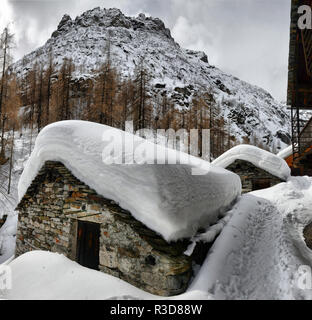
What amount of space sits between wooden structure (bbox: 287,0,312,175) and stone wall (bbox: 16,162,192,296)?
991 centimetres

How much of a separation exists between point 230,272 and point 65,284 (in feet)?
Answer: 8.23

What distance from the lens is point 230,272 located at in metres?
2.79

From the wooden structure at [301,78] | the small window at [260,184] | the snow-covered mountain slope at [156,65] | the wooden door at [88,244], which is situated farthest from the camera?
the snow-covered mountain slope at [156,65]

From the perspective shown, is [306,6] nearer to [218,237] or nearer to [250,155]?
[250,155]

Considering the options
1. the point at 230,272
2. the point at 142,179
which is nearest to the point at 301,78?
the point at 230,272

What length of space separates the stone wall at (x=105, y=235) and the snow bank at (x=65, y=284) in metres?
0.17

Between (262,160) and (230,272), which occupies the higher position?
(262,160)

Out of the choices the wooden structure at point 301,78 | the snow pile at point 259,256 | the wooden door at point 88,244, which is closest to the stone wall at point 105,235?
the wooden door at point 88,244

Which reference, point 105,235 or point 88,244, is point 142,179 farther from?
point 88,244

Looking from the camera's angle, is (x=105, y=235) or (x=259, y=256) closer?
(x=105, y=235)

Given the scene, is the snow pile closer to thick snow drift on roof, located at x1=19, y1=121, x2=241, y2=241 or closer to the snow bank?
the snow bank

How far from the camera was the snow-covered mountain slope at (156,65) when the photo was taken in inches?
1689

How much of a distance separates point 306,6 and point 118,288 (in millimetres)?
11768

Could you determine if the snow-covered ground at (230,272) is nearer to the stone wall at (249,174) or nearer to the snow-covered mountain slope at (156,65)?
the stone wall at (249,174)
